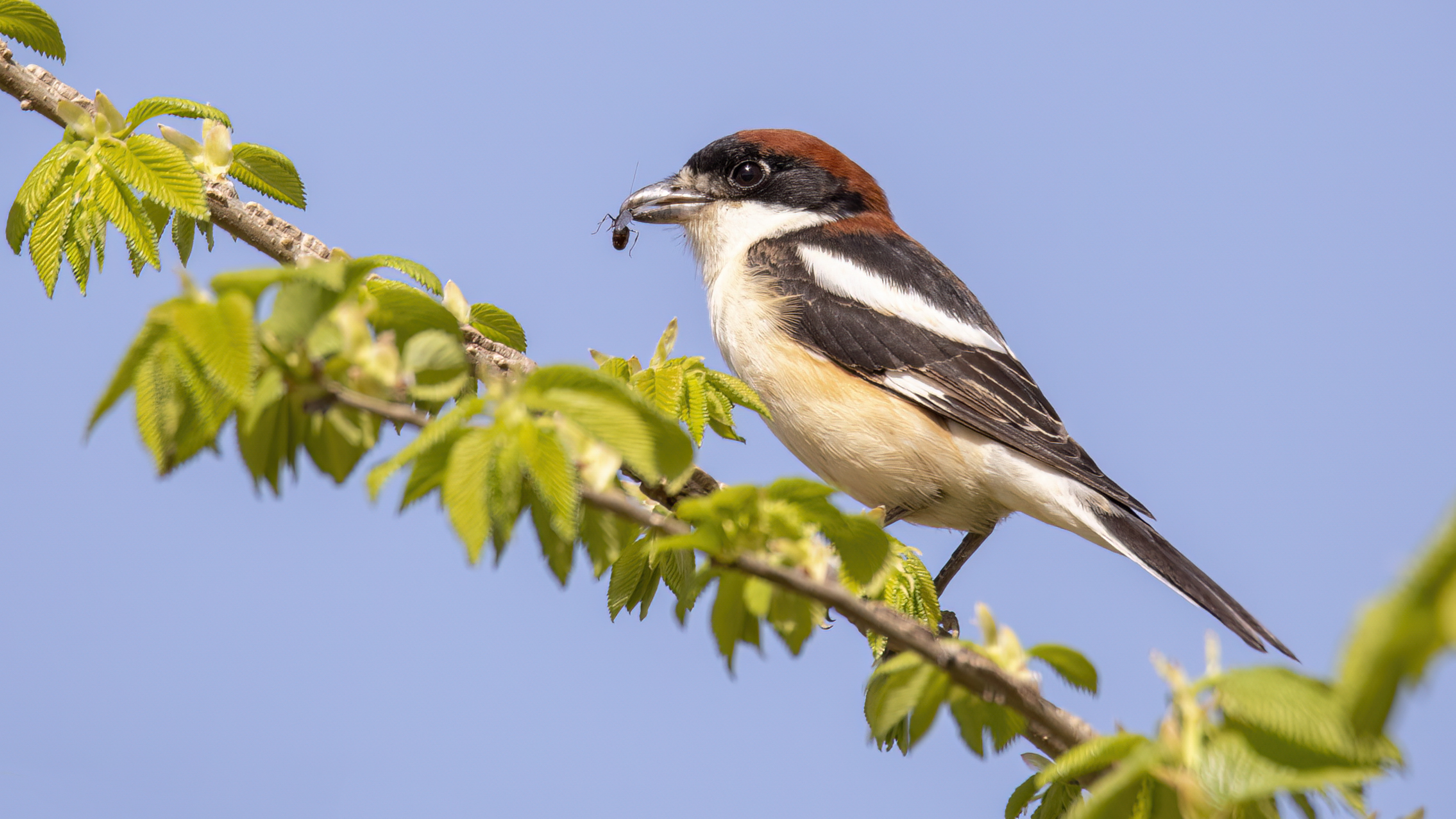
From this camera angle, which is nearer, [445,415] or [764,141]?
[445,415]

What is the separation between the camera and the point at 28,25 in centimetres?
239

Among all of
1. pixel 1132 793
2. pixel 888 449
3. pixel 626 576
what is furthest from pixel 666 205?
pixel 1132 793

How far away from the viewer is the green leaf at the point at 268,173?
7.82 ft

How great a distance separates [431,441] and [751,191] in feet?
12.2

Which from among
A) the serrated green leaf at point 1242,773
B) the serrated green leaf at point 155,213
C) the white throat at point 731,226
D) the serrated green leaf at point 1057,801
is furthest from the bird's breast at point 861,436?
the serrated green leaf at point 1242,773

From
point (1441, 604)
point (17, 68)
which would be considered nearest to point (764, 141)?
point (17, 68)

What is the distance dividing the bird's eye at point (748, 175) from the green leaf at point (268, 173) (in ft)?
8.51

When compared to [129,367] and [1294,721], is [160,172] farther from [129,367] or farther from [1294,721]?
[1294,721]

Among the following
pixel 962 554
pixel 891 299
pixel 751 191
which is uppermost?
pixel 751 191

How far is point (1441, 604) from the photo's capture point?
0.68 m

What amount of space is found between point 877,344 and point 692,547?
269 centimetres

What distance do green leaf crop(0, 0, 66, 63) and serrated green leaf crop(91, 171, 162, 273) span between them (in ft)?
1.55

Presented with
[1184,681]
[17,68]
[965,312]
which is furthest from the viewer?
[965,312]

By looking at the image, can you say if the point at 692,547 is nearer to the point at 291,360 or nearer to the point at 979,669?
the point at 979,669
